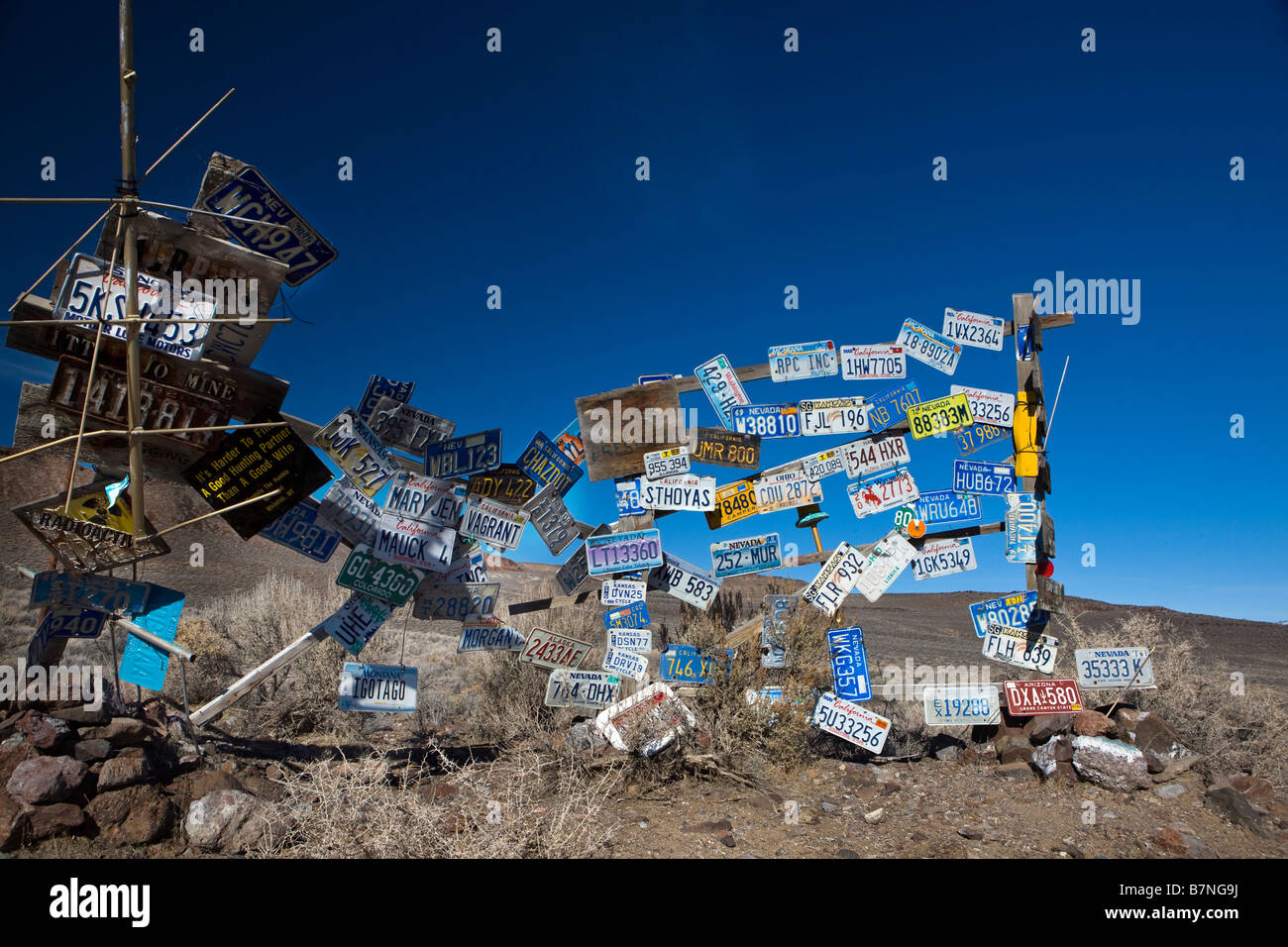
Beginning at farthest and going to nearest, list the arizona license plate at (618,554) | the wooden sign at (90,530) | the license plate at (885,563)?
the license plate at (885,563) → the arizona license plate at (618,554) → the wooden sign at (90,530)

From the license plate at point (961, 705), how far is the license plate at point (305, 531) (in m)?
5.43

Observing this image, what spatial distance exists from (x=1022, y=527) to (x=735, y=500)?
2743 millimetres

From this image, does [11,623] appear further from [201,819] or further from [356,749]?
[201,819]

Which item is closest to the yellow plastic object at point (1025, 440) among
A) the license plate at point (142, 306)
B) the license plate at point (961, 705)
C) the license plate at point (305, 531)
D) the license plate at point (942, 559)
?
the license plate at point (942, 559)

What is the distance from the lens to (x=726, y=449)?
23.0ft

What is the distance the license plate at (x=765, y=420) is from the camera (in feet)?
23.0

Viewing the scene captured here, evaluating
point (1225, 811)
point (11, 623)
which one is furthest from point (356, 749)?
point (11, 623)

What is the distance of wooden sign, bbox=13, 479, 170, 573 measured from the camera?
510 centimetres

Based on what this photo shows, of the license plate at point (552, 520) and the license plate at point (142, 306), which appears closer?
the license plate at point (142, 306)

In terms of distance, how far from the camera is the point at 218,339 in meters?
5.65

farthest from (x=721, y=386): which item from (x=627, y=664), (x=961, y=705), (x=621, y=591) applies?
(x=961, y=705)

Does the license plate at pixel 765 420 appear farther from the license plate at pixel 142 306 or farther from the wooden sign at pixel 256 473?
the license plate at pixel 142 306

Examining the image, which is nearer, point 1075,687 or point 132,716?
point 132,716
